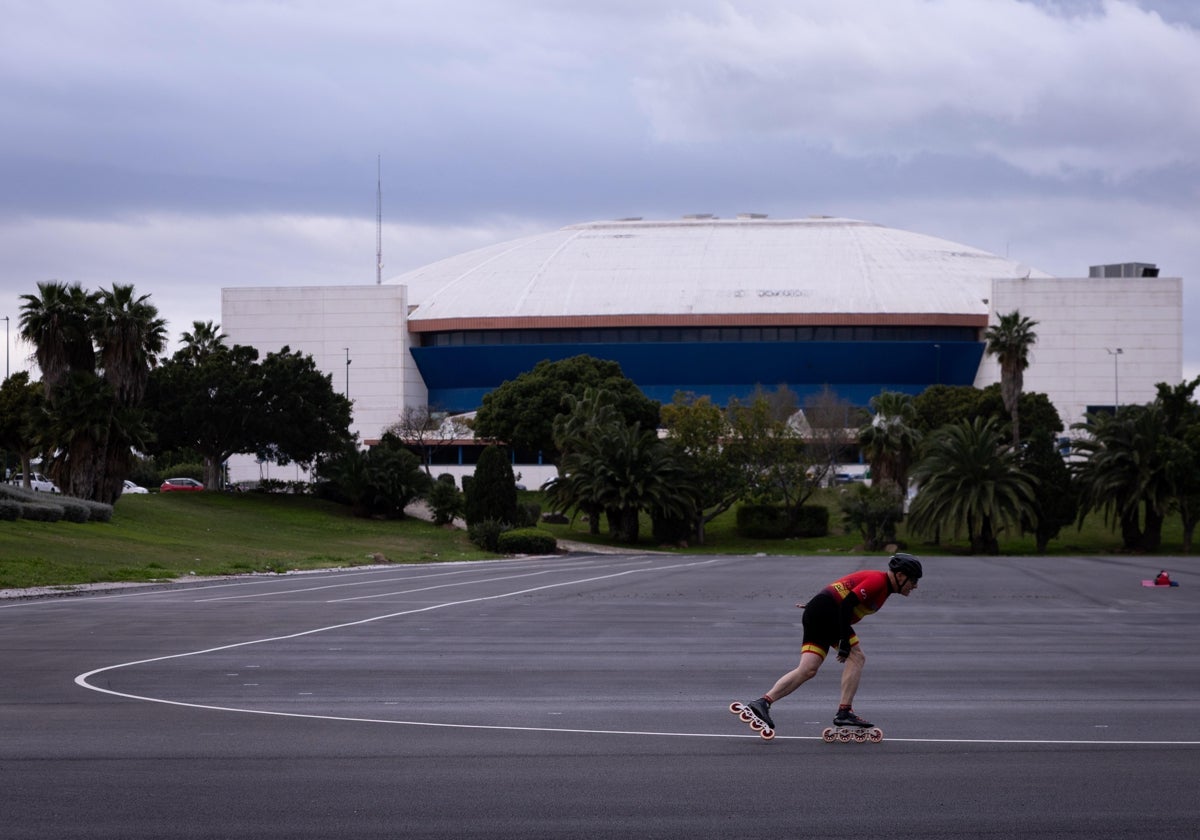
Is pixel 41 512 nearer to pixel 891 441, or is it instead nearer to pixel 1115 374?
pixel 891 441

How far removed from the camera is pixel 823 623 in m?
11.1

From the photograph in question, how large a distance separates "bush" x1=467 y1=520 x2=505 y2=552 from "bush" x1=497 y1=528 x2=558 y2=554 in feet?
1.22

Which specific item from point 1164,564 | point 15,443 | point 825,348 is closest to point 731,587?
point 1164,564

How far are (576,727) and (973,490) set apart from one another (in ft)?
175

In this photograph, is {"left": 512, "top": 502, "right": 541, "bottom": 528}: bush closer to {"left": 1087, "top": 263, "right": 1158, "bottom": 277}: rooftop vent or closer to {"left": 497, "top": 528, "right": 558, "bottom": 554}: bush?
{"left": 497, "top": 528, "right": 558, "bottom": 554}: bush

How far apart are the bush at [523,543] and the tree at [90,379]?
16.3m

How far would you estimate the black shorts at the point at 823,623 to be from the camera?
11.1 metres

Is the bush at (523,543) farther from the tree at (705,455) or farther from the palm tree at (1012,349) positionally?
the palm tree at (1012,349)

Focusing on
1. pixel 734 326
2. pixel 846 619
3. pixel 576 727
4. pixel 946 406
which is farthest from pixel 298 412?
pixel 846 619

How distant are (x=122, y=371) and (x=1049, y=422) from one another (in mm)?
64522

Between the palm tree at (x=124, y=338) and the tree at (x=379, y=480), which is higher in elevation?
the palm tree at (x=124, y=338)

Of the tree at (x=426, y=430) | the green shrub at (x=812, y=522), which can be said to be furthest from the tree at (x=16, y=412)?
the green shrub at (x=812, y=522)

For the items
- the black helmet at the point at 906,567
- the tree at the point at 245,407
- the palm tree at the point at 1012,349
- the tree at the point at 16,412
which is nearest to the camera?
the black helmet at the point at 906,567

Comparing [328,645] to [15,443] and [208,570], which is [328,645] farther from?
[15,443]
